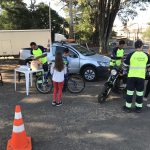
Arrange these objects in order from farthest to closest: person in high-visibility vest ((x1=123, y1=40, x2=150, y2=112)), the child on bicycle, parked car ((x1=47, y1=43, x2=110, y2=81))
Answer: parked car ((x1=47, y1=43, x2=110, y2=81))
the child on bicycle
person in high-visibility vest ((x1=123, y1=40, x2=150, y2=112))

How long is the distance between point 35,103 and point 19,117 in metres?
3.98

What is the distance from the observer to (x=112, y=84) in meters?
9.59

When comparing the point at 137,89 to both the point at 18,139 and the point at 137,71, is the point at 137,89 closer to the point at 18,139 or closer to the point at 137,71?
the point at 137,71

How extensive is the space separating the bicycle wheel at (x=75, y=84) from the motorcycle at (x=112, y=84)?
1.39m

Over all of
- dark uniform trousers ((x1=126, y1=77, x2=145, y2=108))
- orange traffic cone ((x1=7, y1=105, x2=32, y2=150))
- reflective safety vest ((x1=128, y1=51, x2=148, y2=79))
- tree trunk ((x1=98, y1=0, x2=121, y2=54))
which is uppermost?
tree trunk ((x1=98, y1=0, x2=121, y2=54))

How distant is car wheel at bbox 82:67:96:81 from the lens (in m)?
13.5

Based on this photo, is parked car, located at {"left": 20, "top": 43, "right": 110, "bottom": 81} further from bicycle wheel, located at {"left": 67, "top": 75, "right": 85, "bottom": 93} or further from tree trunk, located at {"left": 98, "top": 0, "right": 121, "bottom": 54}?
tree trunk, located at {"left": 98, "top": 0, "right": 121, "bottom": 54}

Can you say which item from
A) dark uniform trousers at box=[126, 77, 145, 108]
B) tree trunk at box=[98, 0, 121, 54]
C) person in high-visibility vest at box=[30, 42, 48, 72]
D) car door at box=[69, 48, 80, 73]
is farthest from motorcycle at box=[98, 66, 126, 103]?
tree trunk at box=[98, 0, 121, 54]

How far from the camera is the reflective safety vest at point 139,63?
27.1 ft

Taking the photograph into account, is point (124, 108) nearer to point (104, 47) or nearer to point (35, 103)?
point (35, 103)

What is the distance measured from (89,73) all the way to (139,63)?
5.43m

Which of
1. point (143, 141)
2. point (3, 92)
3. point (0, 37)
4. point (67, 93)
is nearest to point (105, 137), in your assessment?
point (143, 141)

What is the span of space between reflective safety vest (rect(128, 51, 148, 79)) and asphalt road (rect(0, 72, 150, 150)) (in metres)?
1.05

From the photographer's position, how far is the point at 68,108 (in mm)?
8883
